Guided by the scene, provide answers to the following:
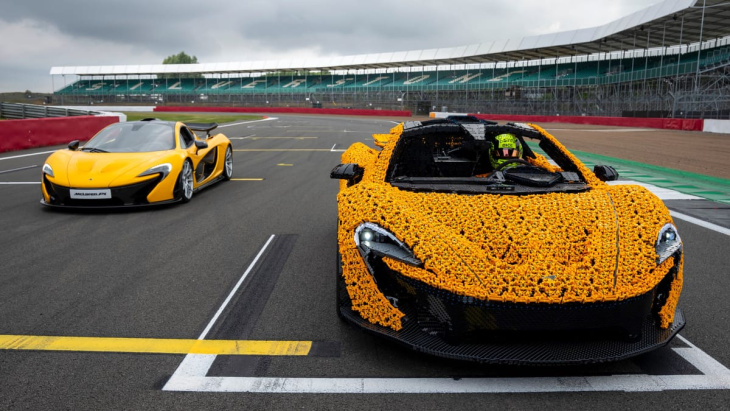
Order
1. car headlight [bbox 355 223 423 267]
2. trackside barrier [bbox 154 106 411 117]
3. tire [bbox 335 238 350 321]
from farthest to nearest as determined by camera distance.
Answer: trackside barrier [bbox 154 106 411 117] < tire [bbox 335 238 350 321] < car headlight [bbox 355 223 423 267]

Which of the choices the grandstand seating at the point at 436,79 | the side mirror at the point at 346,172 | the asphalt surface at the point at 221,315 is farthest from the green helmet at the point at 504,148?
the grandstand seating at the point at 436,79

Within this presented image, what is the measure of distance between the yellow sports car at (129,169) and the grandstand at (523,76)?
27188 mm

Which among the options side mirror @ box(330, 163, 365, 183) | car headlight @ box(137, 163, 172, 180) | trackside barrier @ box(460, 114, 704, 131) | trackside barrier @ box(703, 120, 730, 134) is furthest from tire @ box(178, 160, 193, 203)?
trackside barrier @ box(460, 114, 704, 131)

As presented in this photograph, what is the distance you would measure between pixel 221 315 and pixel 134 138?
221 inches

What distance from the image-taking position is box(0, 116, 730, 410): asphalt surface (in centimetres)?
272

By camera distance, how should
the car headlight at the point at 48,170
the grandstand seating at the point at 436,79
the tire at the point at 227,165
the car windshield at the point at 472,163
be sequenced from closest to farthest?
the car windshield at the point at 472,163, the car headlight at the point at 48,170, the tire at the point at 227,165, the grandstand seating at the point at 436,79

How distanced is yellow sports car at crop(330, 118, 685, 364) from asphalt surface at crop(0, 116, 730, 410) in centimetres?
27

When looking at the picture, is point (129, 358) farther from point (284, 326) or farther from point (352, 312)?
point (352, 312)

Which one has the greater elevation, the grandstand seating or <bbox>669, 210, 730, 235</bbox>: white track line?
the grandstand seating

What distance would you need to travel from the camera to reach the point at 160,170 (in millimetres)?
7625

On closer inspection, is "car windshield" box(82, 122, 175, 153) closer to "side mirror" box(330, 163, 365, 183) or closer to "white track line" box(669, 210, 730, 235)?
"side mirror" box(330, 163, 365, 183)

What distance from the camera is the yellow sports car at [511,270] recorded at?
2684mm

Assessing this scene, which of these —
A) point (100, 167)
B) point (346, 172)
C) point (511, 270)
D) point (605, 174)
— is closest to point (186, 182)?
point (100, 167)

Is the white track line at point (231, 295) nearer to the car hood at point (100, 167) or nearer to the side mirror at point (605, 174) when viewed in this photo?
the car hood at point (100, 167)
